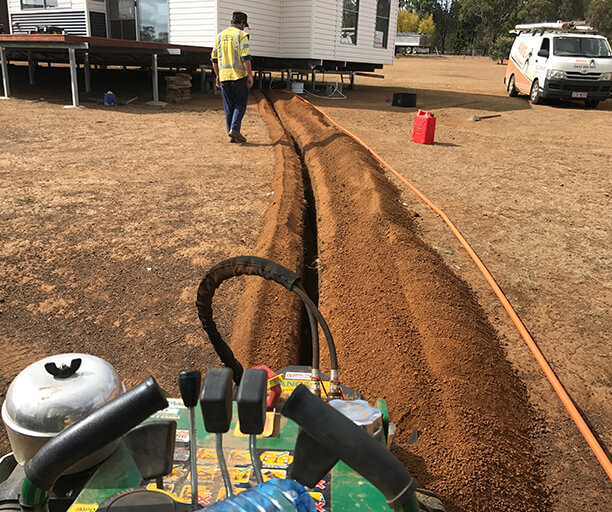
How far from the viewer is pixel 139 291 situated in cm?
436

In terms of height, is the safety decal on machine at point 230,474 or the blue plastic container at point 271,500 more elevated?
the blue plastic container at point 271,500

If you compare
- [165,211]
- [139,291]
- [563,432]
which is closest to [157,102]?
[165,211]

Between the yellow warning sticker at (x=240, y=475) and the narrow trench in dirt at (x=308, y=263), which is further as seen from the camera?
the narrow trench in dirt at (x=308, y=263)

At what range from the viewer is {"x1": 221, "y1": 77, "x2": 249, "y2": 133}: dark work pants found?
365 inches

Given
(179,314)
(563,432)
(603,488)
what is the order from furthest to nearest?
(179,314), (563,432), (603,488)

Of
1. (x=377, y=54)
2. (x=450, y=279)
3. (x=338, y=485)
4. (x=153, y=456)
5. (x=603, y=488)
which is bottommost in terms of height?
(x=603, y=488)

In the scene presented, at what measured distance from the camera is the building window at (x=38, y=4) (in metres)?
17.3

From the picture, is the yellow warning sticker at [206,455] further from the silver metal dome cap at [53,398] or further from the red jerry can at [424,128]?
the red jerry can at [424,128]

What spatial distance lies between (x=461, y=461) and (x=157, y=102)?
550 inches

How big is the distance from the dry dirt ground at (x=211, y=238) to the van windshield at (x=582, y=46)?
630 cm

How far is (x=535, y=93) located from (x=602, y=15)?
57958mm

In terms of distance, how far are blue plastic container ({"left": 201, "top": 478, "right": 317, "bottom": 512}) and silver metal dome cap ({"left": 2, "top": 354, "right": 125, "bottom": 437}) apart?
64cm

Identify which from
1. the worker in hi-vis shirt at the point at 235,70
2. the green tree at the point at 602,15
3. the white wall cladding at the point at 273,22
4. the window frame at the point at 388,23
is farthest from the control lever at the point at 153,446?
the green tree at the point at 602,15

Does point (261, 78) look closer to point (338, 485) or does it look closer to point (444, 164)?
point (444, 164)
